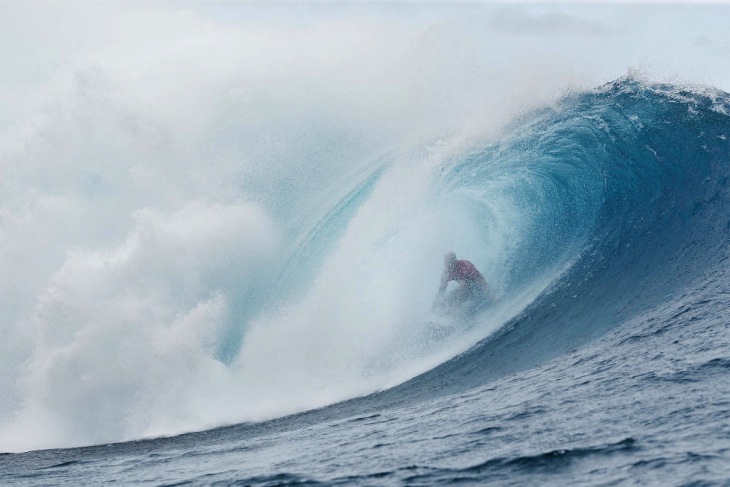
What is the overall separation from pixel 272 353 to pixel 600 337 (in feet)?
16.7

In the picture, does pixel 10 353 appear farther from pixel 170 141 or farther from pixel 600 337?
pixel 600 337

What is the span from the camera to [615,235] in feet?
41.4

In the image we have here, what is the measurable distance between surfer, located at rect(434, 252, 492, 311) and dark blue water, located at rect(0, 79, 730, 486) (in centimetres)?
53

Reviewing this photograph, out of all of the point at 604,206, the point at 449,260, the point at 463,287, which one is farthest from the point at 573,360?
the point at 604,206

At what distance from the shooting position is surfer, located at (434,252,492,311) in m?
12.4

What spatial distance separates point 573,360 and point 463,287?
11.9ft

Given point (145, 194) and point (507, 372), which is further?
point (145, 194)

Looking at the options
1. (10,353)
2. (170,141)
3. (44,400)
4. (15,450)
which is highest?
(170,141)

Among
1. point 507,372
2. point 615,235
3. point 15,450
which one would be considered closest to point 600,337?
point 507,372

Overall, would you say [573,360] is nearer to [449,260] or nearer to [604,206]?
[449,260]

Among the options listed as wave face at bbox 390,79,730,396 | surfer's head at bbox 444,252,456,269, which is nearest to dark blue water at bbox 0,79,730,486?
wave face at bbox 390,79,730,396

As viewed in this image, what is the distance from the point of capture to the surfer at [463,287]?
12.4m

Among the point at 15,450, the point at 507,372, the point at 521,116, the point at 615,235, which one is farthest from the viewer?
the point at 521,116

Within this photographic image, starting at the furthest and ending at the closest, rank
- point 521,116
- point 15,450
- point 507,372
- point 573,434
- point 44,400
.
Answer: point 521,116, point 44,400, point 15,450, point 507,372, point 573,434
